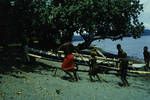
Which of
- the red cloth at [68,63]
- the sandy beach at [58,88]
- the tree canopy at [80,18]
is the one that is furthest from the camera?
the tree canopy at [80,18]

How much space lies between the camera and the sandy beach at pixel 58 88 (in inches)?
677

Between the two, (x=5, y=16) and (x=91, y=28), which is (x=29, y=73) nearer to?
(x=5, y=16)

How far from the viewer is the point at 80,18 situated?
3334cm

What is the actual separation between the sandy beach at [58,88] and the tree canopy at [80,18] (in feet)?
21.5

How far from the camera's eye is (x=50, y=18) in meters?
32.1

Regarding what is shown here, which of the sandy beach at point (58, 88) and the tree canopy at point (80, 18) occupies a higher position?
the tree canopy at point (80, 18)

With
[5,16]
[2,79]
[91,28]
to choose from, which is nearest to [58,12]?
[91,28]

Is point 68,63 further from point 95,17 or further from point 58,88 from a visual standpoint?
point 95,17

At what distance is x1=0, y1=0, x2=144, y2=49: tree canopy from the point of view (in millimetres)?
30328

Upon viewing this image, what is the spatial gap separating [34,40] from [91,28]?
17.5 ft

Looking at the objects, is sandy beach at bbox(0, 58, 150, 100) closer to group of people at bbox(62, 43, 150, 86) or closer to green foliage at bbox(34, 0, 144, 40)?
group of people at bbox(62, 43, 150, 86)

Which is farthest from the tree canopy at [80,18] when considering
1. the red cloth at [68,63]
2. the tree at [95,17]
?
the red cloth at [68,63]

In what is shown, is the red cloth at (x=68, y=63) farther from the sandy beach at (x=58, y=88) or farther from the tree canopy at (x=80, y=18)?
the tree canopy at (x=80, y=18)

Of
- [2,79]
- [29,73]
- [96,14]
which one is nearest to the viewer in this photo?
[2,79]
